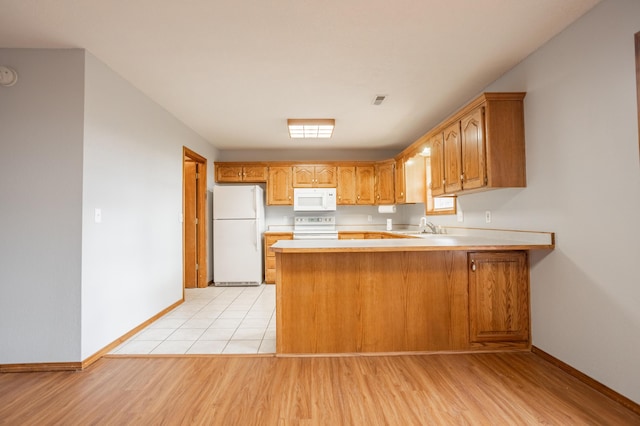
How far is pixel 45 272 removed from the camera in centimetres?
225

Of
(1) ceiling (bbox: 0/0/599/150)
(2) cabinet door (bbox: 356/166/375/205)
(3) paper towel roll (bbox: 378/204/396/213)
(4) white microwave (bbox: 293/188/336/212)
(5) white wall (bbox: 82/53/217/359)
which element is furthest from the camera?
(3) paper towel roll (bbox: 378/204/396/213)

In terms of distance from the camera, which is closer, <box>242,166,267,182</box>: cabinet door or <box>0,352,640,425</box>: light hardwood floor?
<box>0,352,640,425</box>: light hardwood floor

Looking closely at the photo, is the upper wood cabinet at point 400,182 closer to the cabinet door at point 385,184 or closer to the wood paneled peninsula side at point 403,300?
the cabinet door at point 385,184

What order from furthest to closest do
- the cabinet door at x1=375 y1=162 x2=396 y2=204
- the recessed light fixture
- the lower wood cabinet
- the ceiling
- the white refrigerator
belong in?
the cabinet door at x1=375 y1=162 x2=396 y2=204 < the lower wood cabinet < the white refrigerator < the recessed light fixture < the ceiling

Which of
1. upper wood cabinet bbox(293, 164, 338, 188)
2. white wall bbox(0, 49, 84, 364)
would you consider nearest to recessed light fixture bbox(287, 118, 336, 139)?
upper wood cabinet bbox(293, 164, 338, 188)

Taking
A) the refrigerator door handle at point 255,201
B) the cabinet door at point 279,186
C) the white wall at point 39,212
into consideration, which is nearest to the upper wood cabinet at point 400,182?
the cabinet door at point 279,186

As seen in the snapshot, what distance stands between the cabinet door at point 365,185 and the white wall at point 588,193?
3040mm

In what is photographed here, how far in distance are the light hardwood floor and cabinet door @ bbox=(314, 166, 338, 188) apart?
11.4 feet

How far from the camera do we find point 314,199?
5.37m

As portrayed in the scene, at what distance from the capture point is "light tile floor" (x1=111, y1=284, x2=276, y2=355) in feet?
8.37

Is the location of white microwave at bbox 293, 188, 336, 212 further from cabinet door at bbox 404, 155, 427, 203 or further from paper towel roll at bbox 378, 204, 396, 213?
cabinet door at bbox 404, 155, 427, 203

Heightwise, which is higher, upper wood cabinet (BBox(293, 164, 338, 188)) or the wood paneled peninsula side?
upper wood cabinet (BBox(293, 164, 338, 188))

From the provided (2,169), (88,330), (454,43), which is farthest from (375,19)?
(88,330)

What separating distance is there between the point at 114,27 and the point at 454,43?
242 cm
